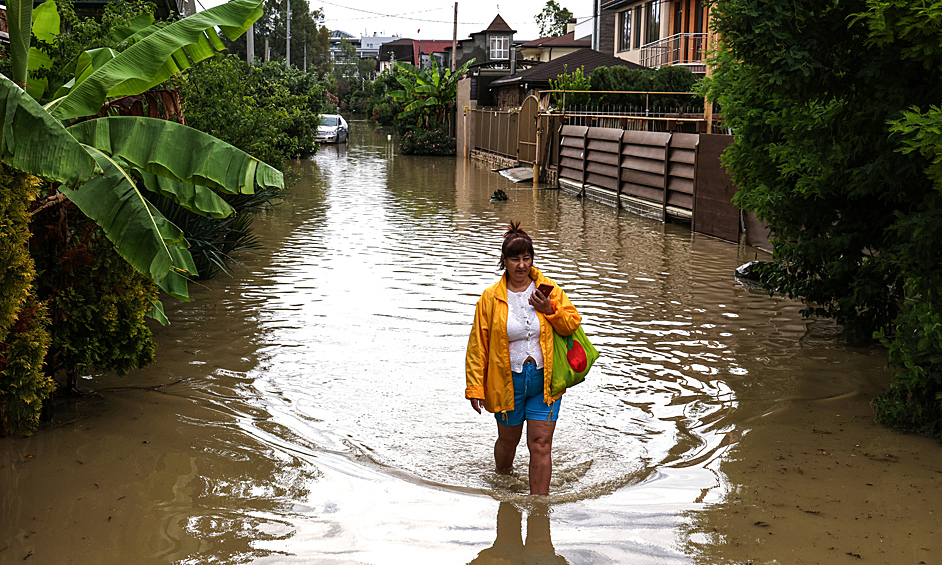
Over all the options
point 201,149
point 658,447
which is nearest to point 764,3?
point 658,447

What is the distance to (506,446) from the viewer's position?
545cm

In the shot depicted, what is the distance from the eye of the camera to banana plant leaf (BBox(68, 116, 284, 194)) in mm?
6020

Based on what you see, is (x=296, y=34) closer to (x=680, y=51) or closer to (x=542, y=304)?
(x=680, y=51)

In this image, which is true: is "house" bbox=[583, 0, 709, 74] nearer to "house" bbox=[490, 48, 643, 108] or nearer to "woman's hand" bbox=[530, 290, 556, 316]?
"house" bbox=[490, 48, 643, 108]

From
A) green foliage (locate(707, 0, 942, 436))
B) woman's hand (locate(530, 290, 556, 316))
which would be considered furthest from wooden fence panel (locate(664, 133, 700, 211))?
woman's hand (locate(530, 290, 556, 316))

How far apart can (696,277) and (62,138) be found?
8.97 meters

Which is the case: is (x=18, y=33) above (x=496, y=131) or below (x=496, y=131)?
below

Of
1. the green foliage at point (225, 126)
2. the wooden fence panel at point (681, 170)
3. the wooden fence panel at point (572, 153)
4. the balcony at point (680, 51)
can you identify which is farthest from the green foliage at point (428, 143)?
the green foliage at point (225, 126)

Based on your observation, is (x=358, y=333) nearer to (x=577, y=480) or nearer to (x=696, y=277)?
(x=577, y=480)

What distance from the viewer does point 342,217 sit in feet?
59.5

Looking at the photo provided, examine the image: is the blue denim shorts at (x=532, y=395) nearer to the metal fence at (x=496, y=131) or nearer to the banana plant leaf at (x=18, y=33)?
the banana plant leaf at (x=18, y=33)

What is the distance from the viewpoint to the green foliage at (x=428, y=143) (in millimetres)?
42719

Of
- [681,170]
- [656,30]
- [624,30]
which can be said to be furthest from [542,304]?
[624,30]

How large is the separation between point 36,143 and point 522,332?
2.88 metres
